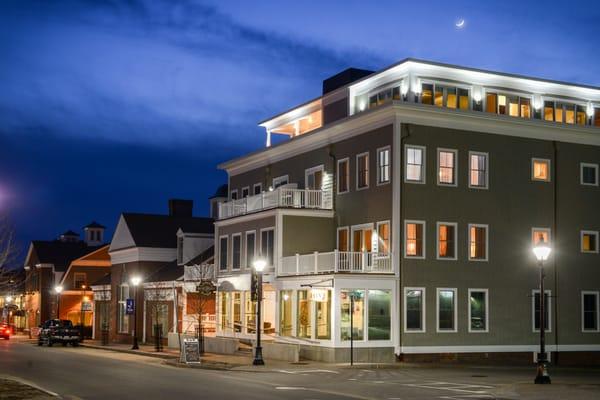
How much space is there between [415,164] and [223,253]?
15035 millimetres

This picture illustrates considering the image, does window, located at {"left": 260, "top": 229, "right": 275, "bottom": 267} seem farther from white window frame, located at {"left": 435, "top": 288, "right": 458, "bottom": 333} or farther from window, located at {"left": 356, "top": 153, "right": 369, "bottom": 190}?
white window frame, located at {"left": 435, "top": 288, "right": 458, "bottom": 333}

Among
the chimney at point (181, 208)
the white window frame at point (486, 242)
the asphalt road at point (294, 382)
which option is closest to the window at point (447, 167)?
the white window frame at point (486, 242)

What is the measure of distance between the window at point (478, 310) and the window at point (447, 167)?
5.15m

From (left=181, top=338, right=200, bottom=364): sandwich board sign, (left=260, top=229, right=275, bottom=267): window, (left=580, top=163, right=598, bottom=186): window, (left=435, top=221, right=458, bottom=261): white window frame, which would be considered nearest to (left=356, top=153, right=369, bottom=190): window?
(left=435, top=221, right=458, bottom=261): white window frame

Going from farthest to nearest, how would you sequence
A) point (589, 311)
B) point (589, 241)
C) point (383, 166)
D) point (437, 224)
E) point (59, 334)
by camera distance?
point (59, 334), point (589, 241), point (589, 311), point (383, 166), point (437, 224)

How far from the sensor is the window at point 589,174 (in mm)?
44000

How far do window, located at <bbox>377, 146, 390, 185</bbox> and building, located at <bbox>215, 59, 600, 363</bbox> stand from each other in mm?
74

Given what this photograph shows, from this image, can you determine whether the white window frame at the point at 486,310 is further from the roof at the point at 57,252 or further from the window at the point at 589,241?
the roof at the point at 57,252

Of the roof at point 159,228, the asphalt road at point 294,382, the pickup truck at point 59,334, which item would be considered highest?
the roof at point 159,228

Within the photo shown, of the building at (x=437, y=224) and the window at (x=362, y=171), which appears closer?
the building at (x=437, y=224)

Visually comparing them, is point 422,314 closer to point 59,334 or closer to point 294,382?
point 294,382

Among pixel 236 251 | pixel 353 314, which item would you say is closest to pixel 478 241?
pixel 353 314

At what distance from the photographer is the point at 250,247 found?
4716 centimetres

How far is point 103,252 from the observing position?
8262 centimetres
